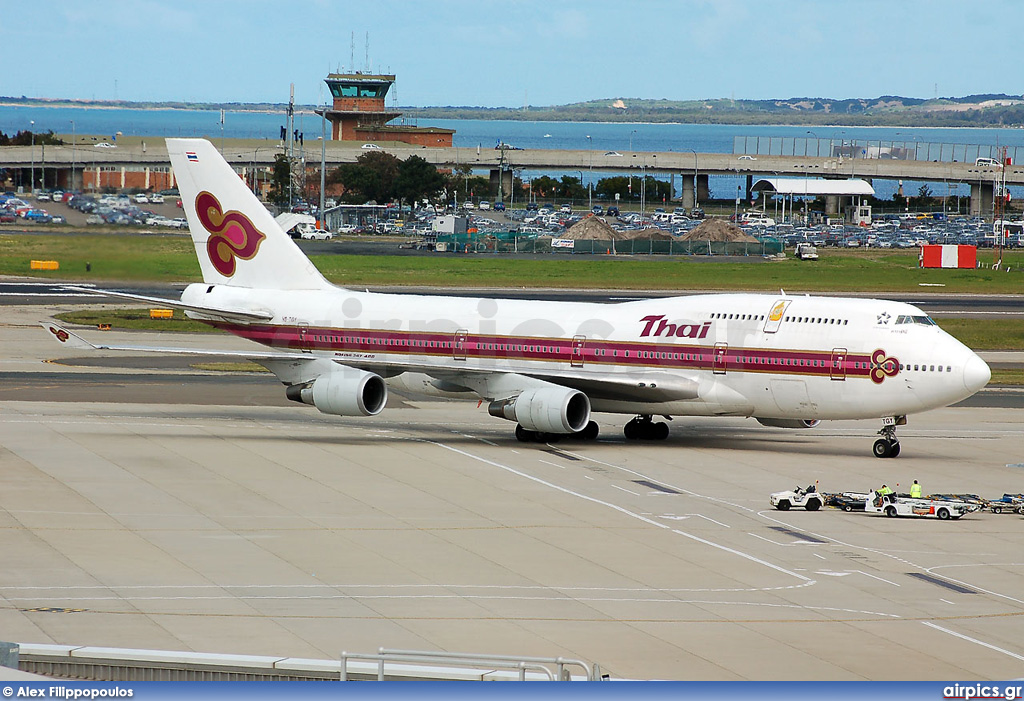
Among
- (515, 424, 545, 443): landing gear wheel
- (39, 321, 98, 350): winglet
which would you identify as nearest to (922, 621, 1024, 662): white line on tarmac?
(515, 424, 545, 443): landing gear wheel

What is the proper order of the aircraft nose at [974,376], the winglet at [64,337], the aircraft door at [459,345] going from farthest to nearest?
the aircraft door at [459,345]
the winglet at [64,337]
the aircraft nose at [974,376]

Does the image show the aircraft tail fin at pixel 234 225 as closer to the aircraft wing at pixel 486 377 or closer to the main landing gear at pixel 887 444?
the aircraft wing at pixel 486 377

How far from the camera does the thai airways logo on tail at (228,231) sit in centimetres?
5294

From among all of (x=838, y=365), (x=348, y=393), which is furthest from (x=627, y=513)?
(x=348, y=393)

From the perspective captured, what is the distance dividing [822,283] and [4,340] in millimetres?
64892

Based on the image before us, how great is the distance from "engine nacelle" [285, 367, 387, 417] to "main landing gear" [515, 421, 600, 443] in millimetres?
5151

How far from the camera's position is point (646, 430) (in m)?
49.9

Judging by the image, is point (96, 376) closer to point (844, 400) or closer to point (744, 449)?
point (744, 449)

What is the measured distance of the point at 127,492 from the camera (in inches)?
1516

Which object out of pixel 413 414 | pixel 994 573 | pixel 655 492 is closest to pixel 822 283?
pixel 413 414

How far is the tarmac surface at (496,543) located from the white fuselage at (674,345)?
8.16 feet

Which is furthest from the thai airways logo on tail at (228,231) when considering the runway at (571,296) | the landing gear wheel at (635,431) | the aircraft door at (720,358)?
the runway at (571,296)

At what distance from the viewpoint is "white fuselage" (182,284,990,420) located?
146 ft

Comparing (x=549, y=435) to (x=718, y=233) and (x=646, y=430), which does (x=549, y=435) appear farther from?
(x=718, y=233)
